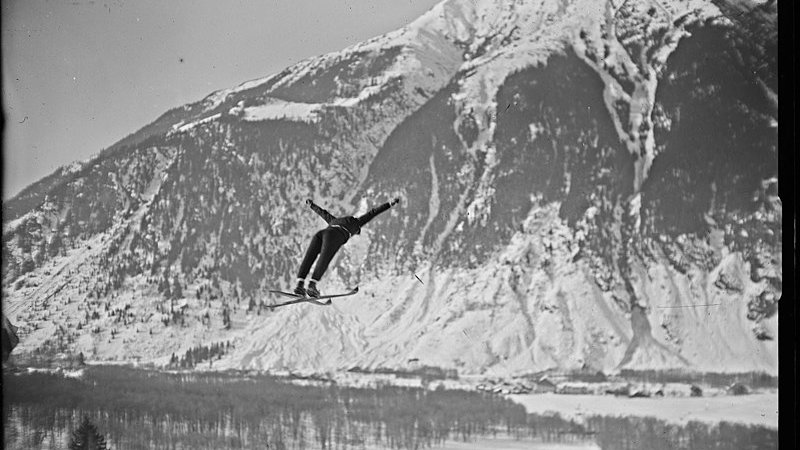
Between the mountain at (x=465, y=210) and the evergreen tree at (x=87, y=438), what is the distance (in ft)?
6.20

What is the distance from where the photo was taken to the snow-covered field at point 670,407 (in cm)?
3416

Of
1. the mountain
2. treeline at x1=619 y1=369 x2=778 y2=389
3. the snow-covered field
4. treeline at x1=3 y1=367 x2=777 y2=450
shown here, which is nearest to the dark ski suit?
the mountain

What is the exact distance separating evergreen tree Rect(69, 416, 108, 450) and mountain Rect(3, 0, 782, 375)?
1890mm

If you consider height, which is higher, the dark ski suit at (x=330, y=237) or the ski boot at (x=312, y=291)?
the dark ski suit at (x=330, y=237)

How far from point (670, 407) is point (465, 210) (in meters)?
8.29

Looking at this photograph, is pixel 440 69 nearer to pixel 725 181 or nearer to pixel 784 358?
pixel 725 181

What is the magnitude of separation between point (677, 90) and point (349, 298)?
1252 centimetres

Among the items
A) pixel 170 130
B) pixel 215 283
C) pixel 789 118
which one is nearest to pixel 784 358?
pixel 789 118

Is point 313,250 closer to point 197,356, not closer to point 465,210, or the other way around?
point 197,356

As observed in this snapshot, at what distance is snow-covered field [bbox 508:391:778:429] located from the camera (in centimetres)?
3416

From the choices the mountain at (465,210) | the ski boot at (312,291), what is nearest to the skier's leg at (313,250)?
the ski boot at (312,291)

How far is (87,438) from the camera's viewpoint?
31.5 m

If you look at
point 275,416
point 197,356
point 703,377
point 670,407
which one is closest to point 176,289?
point 197,356

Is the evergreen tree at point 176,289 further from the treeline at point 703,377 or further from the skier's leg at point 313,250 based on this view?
the skier's leg at point 313,250
